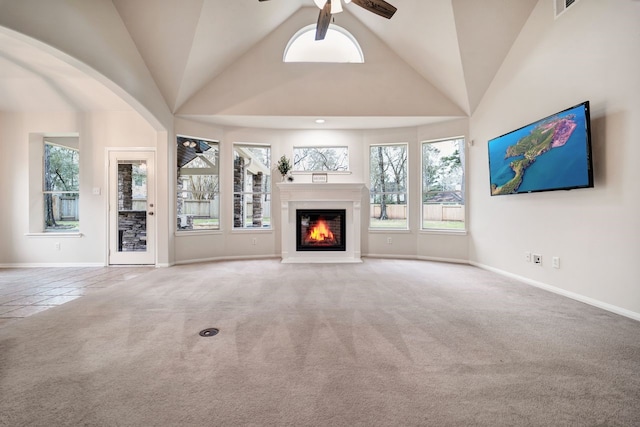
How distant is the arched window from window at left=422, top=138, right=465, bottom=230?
2274 mm

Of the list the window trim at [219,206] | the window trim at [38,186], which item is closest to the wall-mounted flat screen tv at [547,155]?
the window trim at [219,206]

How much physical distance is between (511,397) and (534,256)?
2.82m

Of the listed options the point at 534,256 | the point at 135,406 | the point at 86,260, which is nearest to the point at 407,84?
the point at 534,256

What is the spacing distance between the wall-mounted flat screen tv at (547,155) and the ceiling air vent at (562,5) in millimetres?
1256

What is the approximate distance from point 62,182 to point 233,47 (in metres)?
3.95

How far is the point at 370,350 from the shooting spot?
196 centimetres

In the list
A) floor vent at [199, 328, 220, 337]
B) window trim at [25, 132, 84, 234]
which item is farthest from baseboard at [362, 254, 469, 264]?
window trim at [25, 132, 84, 234]

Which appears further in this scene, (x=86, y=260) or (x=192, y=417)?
(x=86, y=260)

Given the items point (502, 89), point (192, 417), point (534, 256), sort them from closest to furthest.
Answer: point (192, 417), point (534, 256), point (502, 89)

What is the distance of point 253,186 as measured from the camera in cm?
578

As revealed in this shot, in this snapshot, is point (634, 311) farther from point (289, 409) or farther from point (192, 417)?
point (192, 417)

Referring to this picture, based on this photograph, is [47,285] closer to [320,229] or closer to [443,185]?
[320,229]

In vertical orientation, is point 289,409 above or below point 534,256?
below

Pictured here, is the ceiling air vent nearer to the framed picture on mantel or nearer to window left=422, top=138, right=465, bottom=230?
window left=422, top=138, right=465, bottom=230
